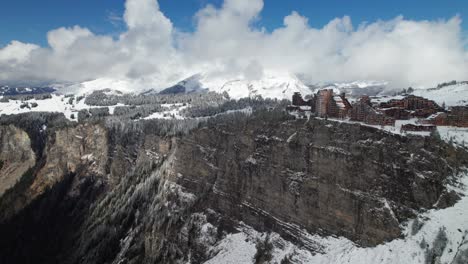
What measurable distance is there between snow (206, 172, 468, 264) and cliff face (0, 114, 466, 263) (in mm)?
1676

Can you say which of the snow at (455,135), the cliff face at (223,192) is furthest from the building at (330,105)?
the snow at (455,135)

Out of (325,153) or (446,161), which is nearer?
(446,161)

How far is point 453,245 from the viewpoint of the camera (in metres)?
55.4

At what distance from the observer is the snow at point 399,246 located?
57.0 m

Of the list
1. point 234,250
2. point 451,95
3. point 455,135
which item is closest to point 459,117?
point 455,135

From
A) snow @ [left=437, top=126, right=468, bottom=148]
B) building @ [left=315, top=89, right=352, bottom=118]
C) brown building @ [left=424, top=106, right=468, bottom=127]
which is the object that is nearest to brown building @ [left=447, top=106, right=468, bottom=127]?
brown building @ [left=424, top=106, right=468, bottom=127]

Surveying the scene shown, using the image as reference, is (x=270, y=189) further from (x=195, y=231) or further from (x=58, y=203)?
(x=58, y=203)

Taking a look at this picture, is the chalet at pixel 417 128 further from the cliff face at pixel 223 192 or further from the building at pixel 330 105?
the building at pixel 330 105

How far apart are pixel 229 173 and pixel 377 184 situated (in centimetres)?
3740

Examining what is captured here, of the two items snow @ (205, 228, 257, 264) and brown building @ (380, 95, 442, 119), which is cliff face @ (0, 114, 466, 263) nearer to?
snow @ (205, 228, 257, 264)

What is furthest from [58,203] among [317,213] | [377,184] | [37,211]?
[377,184]

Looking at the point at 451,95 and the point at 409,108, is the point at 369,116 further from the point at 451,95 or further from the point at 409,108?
the point at 451,95

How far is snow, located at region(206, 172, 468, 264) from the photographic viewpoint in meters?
57.0

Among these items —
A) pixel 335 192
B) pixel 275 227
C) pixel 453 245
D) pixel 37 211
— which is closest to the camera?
pixel 453 245
